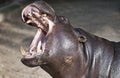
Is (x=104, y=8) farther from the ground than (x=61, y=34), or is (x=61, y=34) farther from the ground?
(x=61, y=34)

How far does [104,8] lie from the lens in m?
5.47

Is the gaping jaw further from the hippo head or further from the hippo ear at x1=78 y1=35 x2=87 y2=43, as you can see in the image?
the hippo ear at x1=78 y1=35 x2=87 y2=43

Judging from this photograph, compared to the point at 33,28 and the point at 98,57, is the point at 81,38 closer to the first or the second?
the point at 98,57

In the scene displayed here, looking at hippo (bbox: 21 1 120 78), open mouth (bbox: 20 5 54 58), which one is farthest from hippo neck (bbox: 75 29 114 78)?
open mouth (bbox: 20 5 54 58)

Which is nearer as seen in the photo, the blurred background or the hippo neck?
the hippo neck

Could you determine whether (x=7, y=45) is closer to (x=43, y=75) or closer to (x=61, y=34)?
(x=43, y=75)

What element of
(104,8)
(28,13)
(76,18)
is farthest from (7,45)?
(28,13)

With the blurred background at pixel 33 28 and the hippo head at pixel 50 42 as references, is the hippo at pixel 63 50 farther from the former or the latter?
the blurred background at pixel 33 28

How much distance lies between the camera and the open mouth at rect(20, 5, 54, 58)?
1.67 meters

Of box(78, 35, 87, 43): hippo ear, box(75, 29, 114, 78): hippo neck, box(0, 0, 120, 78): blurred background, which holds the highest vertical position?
box(78, 35, 87, 43): hippo ear

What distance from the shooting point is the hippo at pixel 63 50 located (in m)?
1.66

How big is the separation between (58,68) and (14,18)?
3.56m

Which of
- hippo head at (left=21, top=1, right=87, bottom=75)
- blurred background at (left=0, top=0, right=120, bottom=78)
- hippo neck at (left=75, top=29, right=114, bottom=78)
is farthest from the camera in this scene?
blurred background at (left=0, top=0, right=120, bottom=78)

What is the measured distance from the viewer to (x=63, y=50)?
1687 mm
